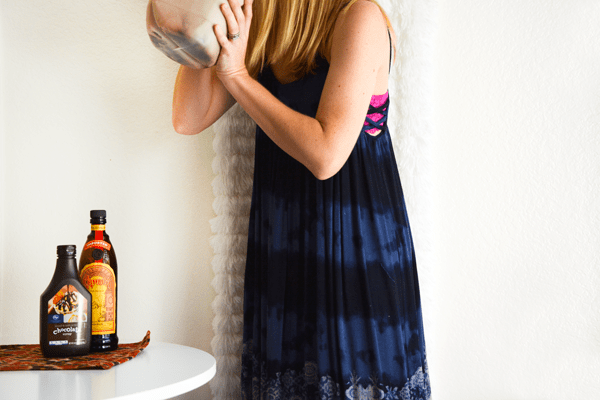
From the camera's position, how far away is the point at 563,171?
1051 mm

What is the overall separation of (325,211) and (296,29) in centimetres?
35

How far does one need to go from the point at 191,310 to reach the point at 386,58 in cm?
74

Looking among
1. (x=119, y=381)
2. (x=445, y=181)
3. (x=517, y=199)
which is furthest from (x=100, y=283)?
(x=517, y=199)

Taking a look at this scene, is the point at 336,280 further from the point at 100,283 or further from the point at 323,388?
the point at 100,283

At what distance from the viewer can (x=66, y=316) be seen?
72 cm

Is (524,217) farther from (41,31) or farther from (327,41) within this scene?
(41,31)

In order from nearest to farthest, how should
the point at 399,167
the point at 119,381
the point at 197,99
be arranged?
the point at 119,381 → the point at 197,99 → the point at 399,167

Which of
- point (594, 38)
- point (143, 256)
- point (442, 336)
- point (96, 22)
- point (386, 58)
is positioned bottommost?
point (442, 336)

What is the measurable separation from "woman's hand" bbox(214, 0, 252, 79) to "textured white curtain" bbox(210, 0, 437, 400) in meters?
0.33

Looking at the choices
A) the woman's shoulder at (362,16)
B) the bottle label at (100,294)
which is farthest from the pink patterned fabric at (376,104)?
the bottle label at (100,294)

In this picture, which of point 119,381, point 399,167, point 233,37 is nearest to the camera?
point 119,381

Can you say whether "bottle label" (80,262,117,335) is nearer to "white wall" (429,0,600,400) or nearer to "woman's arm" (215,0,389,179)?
"woman's arm" (215,0,389,179)

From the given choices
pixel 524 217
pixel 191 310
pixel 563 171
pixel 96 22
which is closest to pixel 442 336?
pixel 524 217

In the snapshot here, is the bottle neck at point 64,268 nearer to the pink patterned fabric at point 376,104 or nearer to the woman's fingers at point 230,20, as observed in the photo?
the woman's fingers at point 230,20
